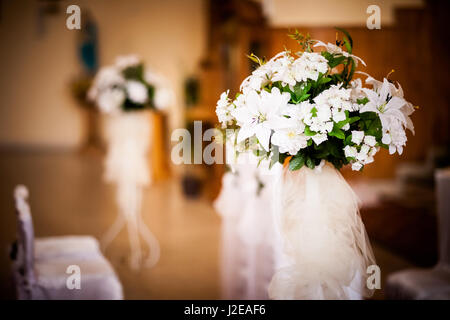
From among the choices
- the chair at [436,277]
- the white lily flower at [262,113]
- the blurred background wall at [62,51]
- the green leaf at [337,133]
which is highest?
the blurred background wall at [62,51]

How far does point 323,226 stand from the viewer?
154cm

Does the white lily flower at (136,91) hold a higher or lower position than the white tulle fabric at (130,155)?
higher

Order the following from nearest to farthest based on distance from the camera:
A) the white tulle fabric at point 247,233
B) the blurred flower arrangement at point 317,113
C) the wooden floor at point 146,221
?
the blurred flower arrangement at point 317,113, the white tulle fabric at point 247,233, the wooden floor at point 146,221

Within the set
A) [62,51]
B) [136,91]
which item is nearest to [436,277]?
[136,91]

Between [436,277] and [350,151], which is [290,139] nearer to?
[350,151]

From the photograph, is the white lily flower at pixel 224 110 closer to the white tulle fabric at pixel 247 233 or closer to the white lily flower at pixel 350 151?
the white lily flower at pixel 350 151

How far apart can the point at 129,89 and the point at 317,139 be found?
97.9 inches

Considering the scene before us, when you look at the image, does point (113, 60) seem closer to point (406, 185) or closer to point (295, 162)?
point (406, 185)

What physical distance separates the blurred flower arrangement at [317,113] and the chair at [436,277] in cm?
105

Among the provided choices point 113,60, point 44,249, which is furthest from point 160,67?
point 44,249

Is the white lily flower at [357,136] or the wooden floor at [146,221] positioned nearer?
the white lily flower at [357,136]

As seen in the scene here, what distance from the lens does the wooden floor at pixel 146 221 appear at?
11.0 feet

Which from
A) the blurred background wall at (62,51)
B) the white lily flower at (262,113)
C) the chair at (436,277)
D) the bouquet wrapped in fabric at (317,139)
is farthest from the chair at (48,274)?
the blurred background wall at (62,51)
